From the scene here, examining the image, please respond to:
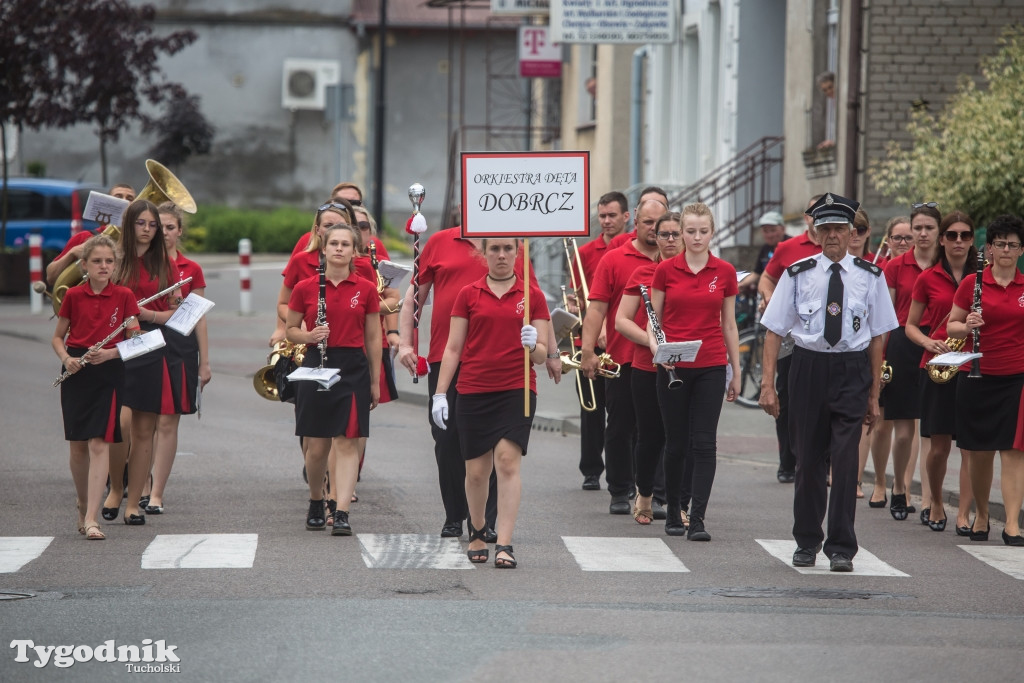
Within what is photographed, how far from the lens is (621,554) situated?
30.7 feet

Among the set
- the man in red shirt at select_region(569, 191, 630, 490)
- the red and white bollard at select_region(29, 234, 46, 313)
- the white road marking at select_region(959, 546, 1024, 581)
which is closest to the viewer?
the white road marking at select_region(959, 546, 1024, 581)

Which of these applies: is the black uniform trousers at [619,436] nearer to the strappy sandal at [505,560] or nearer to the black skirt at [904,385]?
the black skirt at [904,385]

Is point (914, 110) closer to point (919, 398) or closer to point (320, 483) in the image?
point (919, 398)

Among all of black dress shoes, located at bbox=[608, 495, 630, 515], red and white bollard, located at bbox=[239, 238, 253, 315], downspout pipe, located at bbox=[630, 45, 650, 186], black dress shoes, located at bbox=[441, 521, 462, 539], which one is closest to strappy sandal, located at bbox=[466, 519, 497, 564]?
black dress shoes, located at bbox=[441, 521, 462, 539]

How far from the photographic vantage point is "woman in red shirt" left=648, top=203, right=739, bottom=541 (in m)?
9.91

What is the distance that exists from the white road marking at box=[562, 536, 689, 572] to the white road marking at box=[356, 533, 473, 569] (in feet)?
2.09

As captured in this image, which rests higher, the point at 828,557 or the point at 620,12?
the point at 620,12

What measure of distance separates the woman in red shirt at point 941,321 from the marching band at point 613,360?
1 centimetres

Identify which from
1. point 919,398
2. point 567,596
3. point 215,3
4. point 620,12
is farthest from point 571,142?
point 567,596

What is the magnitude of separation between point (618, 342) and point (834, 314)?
2.15 m

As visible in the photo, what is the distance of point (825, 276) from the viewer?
9055 mm

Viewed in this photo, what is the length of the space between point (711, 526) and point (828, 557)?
1.51 m

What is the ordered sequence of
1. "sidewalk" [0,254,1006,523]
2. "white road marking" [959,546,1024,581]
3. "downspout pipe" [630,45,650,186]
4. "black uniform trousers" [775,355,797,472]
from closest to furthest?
"white road marking" [959,546,1024,581] < "black uniform trousers" [775,355,797,472] < "sidewalk" [0,254,1006,523] < "downspout pipe" [630,45,650,186]

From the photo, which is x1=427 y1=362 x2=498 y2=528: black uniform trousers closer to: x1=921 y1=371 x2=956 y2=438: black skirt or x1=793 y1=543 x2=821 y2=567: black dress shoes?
x1=793 y1=543 x2=821 y2=567: black dress shoes
